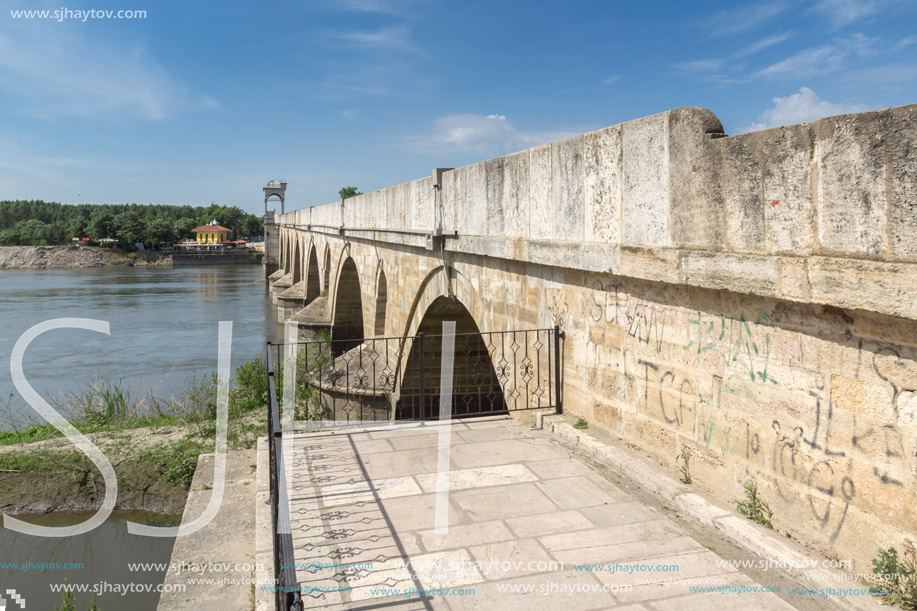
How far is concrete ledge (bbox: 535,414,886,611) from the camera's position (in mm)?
2684

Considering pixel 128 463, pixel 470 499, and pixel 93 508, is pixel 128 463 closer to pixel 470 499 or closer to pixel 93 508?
pixel 93 508

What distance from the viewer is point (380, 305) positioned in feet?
40.5

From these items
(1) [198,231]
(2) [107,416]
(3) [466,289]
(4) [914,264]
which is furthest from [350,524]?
(1) [198,231]

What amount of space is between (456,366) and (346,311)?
817cm

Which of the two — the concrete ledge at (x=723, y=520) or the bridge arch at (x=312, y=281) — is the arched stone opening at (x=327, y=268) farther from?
the concrete ledge at (x=723, y=520)

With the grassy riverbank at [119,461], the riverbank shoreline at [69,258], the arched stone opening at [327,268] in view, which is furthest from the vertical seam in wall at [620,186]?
the riverbank shoreline at [69,258]

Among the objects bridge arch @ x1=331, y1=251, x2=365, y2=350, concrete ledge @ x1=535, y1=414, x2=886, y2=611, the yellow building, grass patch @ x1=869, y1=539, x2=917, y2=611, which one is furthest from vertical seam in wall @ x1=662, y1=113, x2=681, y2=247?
the yellow building

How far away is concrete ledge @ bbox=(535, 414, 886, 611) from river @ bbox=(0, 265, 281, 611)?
434 cm

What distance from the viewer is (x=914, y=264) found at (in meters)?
2.39

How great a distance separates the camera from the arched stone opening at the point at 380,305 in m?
12.0

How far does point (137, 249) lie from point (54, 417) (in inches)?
2609

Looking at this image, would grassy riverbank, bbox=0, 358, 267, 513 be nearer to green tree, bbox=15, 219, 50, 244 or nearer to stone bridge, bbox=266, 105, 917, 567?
stone bridge, bbox=266, 105, 917, 567

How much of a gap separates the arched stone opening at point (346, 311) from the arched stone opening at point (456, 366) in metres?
6.34

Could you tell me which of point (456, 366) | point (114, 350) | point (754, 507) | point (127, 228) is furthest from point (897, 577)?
point (127, 228)
